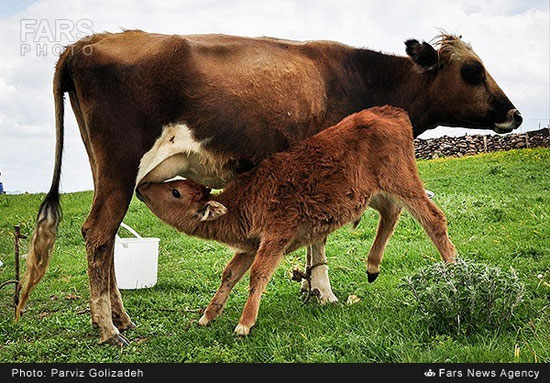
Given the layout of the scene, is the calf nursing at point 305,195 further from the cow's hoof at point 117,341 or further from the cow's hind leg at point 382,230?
the cow's hoof at point 117,341

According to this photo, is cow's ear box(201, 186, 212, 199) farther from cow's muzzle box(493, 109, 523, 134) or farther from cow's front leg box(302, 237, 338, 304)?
cow's muzzle box(493, 109, 523, 134)

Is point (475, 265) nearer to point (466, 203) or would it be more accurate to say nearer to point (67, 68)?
point (67, 68)

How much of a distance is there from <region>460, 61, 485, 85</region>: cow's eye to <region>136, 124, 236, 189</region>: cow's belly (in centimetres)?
279

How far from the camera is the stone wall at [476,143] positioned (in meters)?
27.4

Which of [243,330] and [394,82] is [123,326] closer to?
[243,330]

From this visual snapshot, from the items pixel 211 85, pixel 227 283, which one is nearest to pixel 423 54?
pixel 211 85

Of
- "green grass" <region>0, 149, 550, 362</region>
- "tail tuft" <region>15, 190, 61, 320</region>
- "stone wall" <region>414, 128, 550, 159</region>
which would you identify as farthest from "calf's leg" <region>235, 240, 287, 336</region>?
"stone wall" <region>414, 128, 550, 159</region>

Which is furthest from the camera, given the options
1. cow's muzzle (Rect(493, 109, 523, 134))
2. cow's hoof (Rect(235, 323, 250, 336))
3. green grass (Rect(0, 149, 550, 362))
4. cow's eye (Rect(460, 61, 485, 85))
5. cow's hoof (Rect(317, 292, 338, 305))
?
cow's muzzle (Rect(493, 109, 523, 134))

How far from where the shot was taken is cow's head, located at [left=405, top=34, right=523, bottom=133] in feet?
22.4

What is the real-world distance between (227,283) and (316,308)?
838 millimetres

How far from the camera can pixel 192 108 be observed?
549cm

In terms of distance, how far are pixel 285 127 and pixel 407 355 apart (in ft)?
8.15

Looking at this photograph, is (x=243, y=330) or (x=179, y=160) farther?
(x=179, y=160)

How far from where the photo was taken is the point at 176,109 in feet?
18.0
